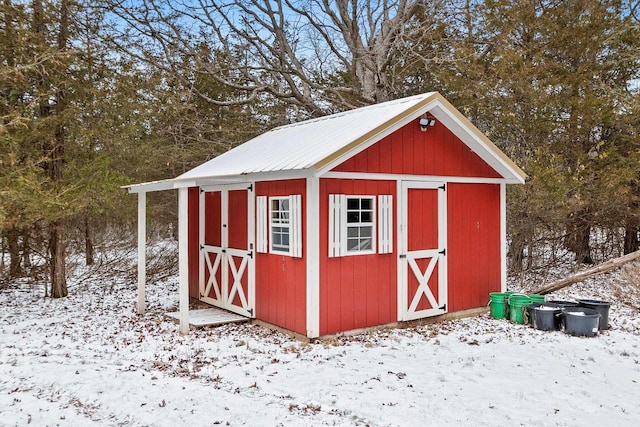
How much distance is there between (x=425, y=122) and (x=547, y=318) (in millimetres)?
3361

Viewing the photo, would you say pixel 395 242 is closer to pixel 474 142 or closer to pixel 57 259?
pixel 474 142

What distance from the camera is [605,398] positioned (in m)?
4.92

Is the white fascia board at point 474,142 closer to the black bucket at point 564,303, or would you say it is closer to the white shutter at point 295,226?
the black bucket at point 564,303

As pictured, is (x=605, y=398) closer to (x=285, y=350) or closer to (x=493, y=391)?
(x=493, y=391)

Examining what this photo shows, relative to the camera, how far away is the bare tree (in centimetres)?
1459

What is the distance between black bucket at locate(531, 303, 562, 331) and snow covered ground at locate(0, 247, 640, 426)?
0.57ft

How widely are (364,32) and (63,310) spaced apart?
11.9 meters

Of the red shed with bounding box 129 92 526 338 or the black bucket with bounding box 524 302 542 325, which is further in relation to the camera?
the black bucket with bounding box 524 302 542 325

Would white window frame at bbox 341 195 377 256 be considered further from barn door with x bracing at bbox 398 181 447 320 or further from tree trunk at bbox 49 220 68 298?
tree trunk at bbox 49 220 68 298

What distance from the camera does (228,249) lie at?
8633 mm

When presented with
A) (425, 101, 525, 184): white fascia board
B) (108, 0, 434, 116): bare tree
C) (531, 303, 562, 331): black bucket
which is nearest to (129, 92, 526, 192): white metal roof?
(425, 101, 525, 184): white fascia board

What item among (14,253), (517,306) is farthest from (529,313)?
(14,253)

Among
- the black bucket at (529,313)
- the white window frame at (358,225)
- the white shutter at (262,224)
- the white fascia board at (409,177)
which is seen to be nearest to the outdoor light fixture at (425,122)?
the white fascia board at (409,177)

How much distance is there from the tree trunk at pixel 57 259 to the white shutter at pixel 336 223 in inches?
244
